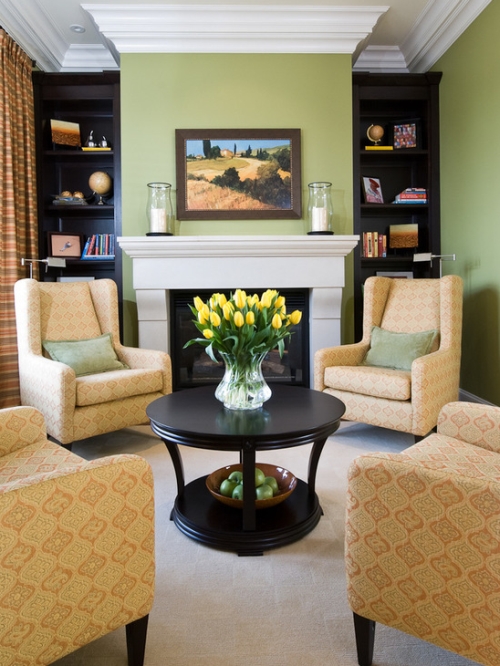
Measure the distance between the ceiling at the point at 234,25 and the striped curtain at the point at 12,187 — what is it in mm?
291

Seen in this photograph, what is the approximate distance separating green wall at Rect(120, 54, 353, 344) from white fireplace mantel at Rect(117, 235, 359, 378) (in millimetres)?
294

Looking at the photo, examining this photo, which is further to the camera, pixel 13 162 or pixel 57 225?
pixel 57 225

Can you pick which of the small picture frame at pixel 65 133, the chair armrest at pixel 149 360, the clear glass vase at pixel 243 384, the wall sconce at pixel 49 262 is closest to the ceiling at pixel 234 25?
the small picture frame at pixel 65 133

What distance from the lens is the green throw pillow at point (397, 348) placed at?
3379 mm

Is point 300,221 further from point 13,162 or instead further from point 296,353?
point 13,162

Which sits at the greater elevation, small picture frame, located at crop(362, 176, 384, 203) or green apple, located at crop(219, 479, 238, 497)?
small picture frame, located at crop(362, 176, 384, 203)

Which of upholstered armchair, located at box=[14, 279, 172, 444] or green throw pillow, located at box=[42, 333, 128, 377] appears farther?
green throw pillow, located at box=[42, 333, 128, 377]

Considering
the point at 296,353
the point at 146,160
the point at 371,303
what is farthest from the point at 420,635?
the point at 146,160

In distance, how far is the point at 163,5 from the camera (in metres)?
3.84

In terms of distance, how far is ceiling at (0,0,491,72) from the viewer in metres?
3.83

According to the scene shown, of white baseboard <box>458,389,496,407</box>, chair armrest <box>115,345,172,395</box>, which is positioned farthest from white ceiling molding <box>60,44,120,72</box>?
white baseboard <box>458,389,496,407</box>

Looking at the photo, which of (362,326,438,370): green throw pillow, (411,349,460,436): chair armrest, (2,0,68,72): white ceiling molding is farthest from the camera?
(2,0,68,72): white ceiling molding

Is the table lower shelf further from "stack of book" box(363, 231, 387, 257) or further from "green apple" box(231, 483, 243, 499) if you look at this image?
"stack of book" box(363, 231, 387, 257)

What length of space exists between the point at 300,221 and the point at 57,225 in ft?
7.51
